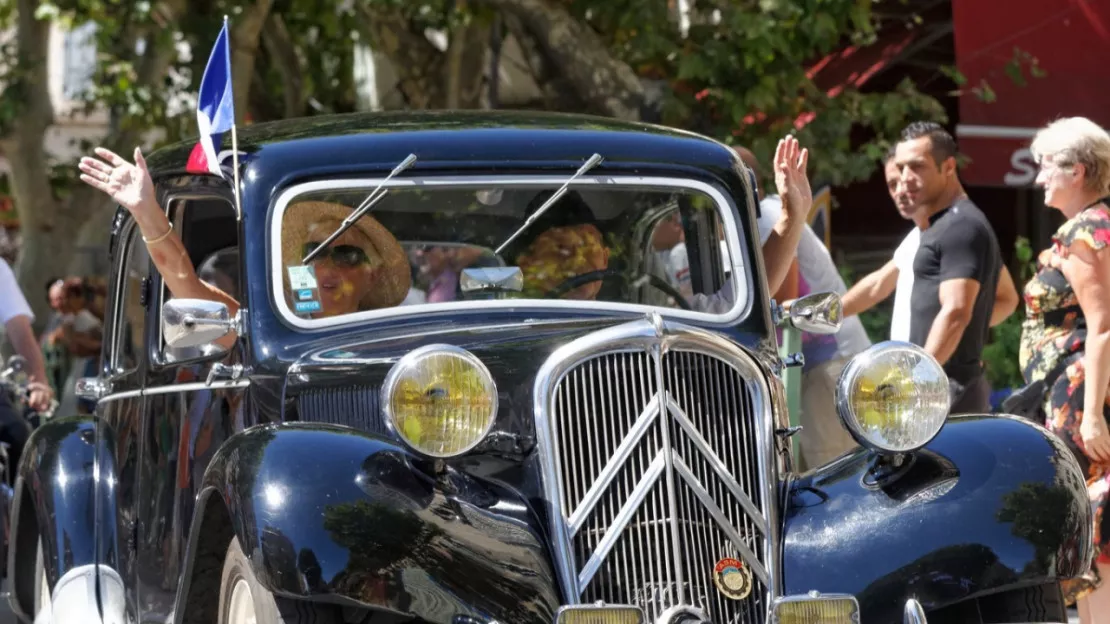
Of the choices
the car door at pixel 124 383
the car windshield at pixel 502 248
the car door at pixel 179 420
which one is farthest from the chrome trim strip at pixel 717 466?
the car door at pixel 124 383

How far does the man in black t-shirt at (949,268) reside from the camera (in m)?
6.25

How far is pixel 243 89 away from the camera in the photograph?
13.1 meters

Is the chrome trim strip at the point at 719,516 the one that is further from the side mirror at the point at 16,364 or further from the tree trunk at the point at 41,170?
the tree trunk at the point at 41,170

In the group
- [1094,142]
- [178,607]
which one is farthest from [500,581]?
[1094,142]

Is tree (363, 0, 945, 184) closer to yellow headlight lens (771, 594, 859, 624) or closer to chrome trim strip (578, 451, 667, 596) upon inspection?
chrome trim strip (578, 451, 667, 596)

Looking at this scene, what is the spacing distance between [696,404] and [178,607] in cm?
143

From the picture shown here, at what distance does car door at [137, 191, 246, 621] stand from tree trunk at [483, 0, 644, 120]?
5.74m

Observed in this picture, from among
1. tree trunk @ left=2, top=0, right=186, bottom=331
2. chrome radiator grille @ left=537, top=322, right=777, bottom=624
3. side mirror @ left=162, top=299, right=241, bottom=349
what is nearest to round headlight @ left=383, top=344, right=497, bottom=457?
chrome radiator grille @ left=537, top=322, right=777, bottom=624


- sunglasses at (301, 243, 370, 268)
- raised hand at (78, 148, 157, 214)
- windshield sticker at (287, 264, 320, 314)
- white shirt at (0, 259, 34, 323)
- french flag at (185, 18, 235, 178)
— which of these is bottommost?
white shirt at (0, 259, 34, 323)

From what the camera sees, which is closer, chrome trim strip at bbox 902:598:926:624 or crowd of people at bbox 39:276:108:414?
chrome trim strip at bbox 902:598:926:624

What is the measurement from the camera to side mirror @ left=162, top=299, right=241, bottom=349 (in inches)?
170

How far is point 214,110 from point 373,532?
5.61 feet

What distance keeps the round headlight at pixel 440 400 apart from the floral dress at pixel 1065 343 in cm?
244

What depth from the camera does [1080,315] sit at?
5.73 meters
